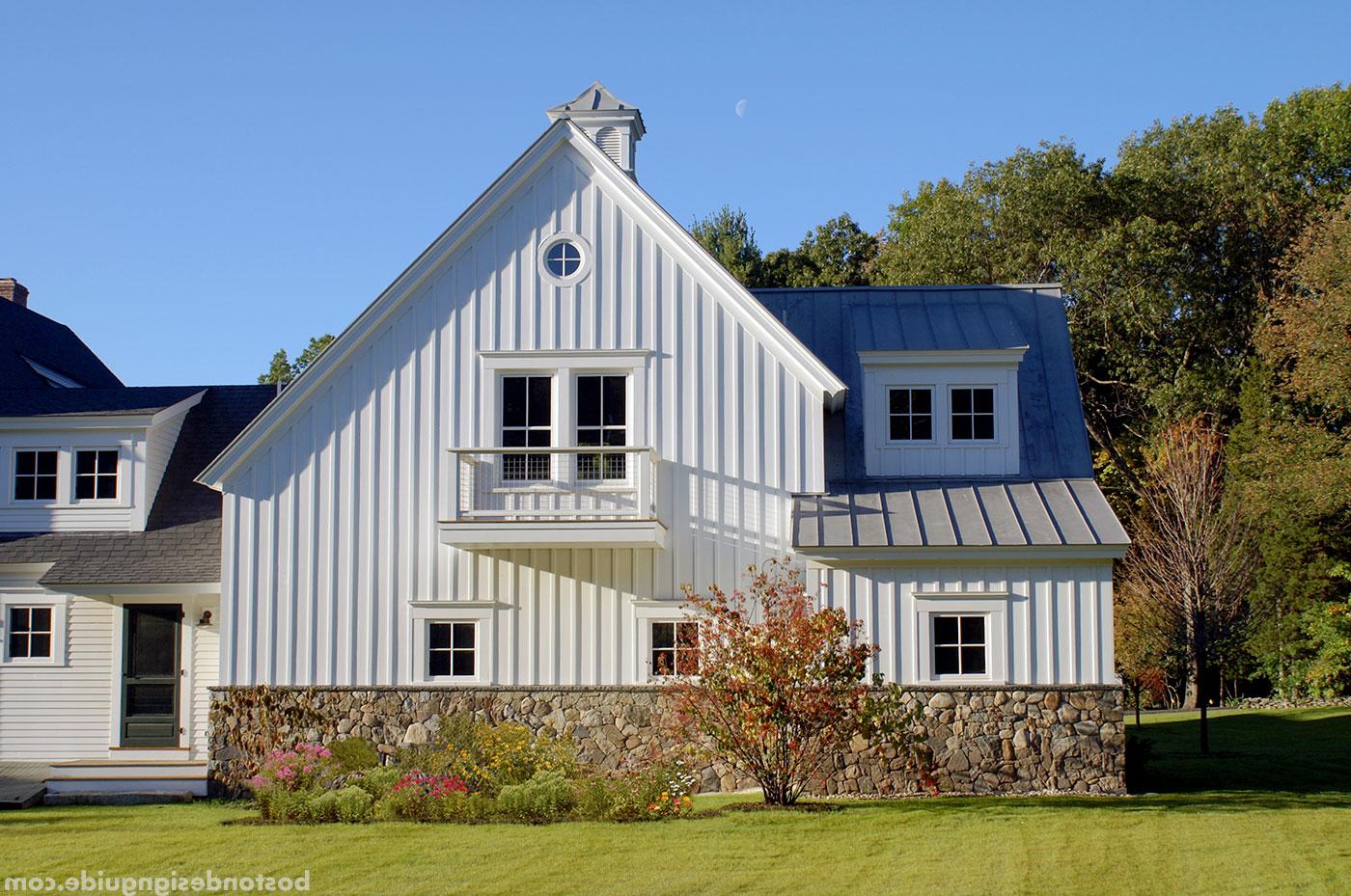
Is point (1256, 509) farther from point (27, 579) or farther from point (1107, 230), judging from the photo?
point (27, 579)

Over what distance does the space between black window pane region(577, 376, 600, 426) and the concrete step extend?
693 centimetres

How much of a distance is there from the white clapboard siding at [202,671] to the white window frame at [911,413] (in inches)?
385

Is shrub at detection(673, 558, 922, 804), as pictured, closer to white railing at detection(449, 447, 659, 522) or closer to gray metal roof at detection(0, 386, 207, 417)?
white railing at detection(449, 447, 659, 522)

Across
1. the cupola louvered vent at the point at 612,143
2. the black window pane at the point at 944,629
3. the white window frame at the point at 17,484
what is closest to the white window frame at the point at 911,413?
the black window pane at the point at 944,629

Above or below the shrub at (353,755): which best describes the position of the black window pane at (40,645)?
above

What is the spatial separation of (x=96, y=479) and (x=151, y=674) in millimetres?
3176

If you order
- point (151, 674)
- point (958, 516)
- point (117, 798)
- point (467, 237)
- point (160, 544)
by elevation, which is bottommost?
point (117, 798)

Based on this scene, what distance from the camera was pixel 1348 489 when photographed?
2764cm

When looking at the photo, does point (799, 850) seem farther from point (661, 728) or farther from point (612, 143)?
point (612, 143)

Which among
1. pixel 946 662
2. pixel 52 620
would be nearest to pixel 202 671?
pixel 52 620

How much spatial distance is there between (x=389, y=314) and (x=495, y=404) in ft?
6.07

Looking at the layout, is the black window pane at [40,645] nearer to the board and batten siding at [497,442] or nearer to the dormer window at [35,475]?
the dormer window at [35,475]

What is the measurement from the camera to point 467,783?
15594 mm

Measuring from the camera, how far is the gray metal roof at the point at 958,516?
1622 cm
